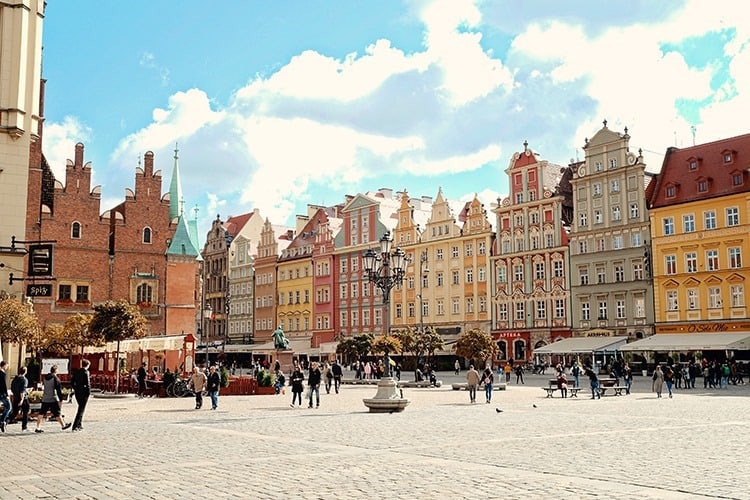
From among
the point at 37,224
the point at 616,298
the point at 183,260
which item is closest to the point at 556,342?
the point at 616,298

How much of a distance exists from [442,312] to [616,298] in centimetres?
1699

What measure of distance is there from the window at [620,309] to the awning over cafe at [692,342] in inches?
151

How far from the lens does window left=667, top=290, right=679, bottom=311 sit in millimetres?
55134

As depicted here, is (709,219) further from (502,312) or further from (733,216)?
(502,312)

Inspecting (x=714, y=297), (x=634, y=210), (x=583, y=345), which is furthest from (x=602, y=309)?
(x=714, y=297)

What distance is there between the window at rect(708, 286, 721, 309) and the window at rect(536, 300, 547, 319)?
13017 mm

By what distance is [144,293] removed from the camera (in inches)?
2126

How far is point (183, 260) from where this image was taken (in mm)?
56000

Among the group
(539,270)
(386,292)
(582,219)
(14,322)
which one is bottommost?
(14,322)

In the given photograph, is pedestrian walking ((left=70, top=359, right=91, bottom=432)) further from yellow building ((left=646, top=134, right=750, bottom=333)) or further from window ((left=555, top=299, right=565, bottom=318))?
window ((left=555, top=299, right=565, bottom=318))

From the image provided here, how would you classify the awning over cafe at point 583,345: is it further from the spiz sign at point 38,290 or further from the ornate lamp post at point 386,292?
the spiz sign at point 38,290

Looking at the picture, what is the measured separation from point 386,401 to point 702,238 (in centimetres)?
3792

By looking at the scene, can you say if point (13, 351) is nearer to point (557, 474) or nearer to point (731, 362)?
point (557, 474)

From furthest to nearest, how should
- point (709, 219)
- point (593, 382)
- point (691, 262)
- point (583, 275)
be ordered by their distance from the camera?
point (583, 275) → point (691, 262) → point (709, 219) → point (593, 382)
